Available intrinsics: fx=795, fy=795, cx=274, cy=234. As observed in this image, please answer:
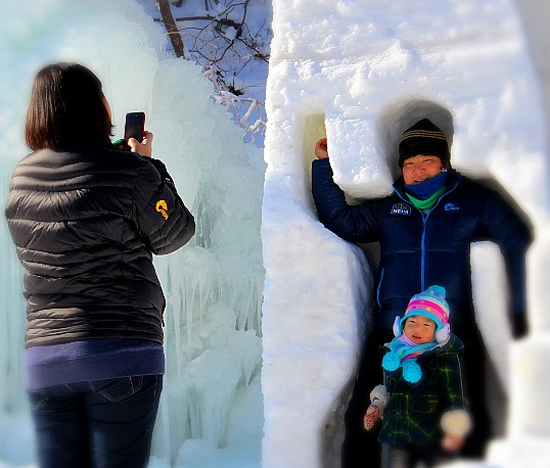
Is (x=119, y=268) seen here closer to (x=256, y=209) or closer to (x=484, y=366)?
(x=484, y=366)

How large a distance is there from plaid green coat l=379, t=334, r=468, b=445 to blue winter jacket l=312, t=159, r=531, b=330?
191mm

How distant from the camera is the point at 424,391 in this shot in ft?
7.43

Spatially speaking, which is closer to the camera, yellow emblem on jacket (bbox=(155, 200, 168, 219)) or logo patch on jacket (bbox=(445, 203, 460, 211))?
yellow emblem on jacket (bbox=(155, 200, 168, 219))

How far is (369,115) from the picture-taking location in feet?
8.47

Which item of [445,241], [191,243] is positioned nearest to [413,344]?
[445,241]

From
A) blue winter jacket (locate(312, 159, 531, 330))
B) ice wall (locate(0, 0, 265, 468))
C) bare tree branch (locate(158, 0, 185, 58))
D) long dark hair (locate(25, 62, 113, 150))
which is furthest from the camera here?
bare tree branch (locate(158, 0, 185, 58))

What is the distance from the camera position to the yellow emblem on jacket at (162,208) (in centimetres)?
199

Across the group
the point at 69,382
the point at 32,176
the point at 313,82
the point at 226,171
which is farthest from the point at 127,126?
the point at 226,171

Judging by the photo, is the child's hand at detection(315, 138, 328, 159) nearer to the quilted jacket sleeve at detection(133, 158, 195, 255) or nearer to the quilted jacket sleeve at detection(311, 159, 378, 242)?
the quilted jacket sleeve at detection(311, 159, 378, 242)

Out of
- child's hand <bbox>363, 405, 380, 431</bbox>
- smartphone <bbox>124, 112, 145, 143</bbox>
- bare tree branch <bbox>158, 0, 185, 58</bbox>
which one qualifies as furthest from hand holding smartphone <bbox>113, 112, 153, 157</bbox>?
bare tree branch <bbox>158, 0, 185, 58</bbox>

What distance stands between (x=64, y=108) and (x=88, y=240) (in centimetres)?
34

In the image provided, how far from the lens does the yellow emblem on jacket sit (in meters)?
1.99

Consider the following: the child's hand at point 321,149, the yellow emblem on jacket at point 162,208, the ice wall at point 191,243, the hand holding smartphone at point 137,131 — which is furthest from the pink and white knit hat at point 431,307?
the ice wall at point 191,243

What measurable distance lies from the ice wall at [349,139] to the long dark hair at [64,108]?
85cm
